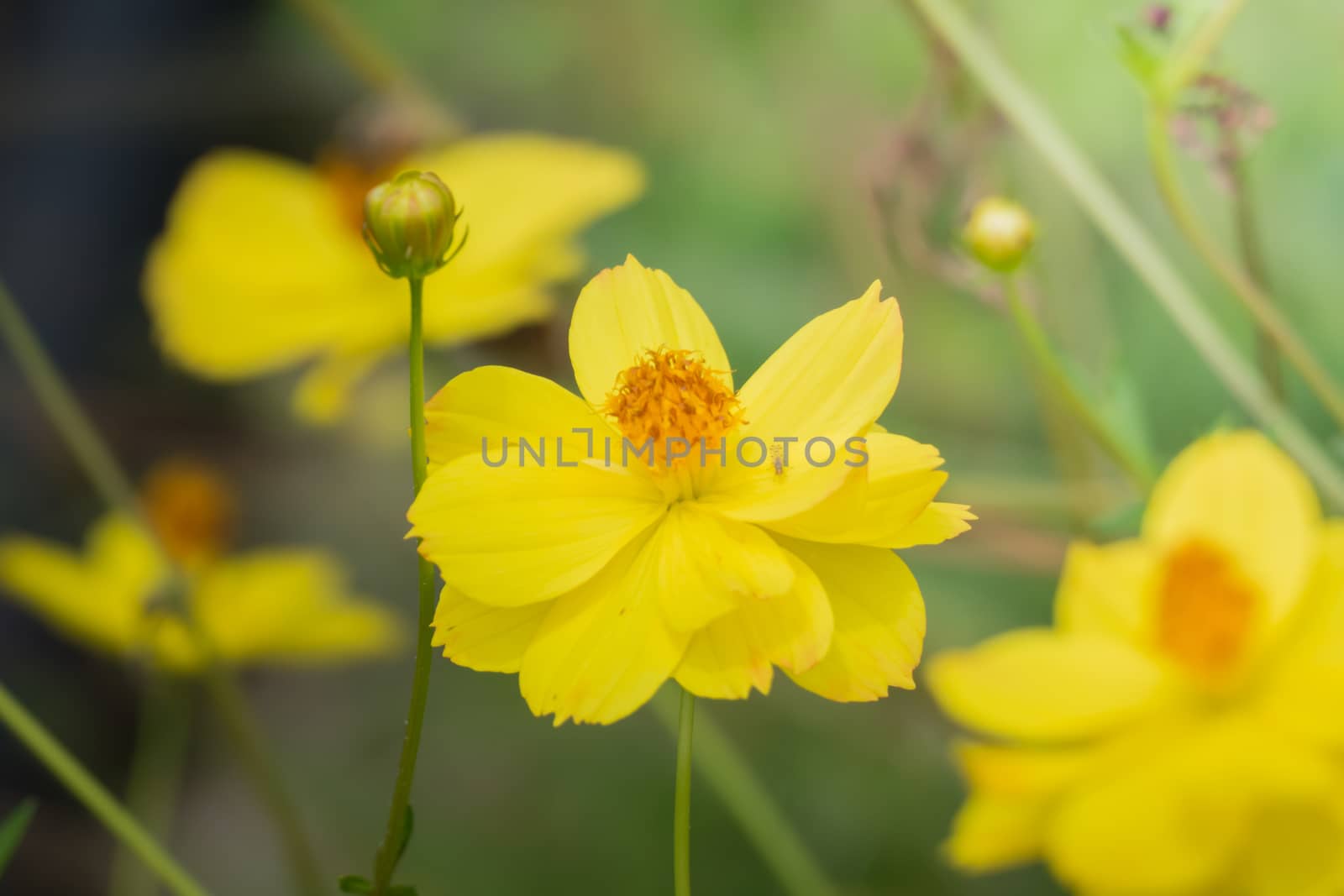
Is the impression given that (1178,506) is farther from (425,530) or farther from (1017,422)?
(1017,422)

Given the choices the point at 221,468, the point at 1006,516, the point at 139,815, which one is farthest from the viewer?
the point at 221,468

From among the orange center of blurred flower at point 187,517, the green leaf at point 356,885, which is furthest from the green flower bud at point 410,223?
the orange center of blurred flower at point 187,517

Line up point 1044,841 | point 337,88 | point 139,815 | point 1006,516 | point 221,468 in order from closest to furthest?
point 1044,841 < point 1006,516 < point 139,815 < point 221,468 < point 337,88

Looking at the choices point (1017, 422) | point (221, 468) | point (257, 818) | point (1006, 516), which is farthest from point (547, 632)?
point (221, 468)

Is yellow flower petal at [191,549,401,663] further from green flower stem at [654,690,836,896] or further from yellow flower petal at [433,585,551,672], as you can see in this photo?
yellow flower petal at [433,585,551,672]

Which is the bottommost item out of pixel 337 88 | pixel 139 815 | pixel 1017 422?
pixel 139 815

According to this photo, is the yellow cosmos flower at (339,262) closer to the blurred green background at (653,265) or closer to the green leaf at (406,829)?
the blurred green background at (653,265)

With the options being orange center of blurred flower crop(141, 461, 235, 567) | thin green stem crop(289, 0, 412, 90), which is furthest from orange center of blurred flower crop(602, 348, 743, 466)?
orange center of blurred flower crop(141, 461, 235, 567)
